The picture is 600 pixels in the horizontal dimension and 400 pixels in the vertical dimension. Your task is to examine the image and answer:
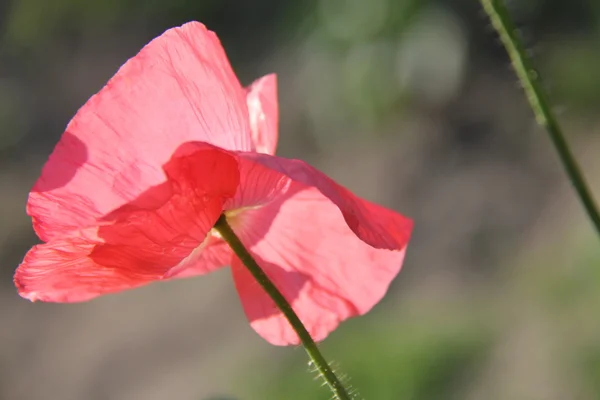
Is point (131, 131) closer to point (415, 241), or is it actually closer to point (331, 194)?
point (331, 194)

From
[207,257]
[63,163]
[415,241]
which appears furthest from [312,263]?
[415,241]

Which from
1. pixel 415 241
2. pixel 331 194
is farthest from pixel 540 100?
pixel 415 241

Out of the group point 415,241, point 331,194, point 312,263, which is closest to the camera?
point 331,194

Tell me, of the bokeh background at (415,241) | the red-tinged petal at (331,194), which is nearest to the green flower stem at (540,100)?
the red-tinged petal at (331,194)

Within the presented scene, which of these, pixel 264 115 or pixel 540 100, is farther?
pixel 264 115

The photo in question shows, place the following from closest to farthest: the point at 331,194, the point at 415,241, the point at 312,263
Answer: the point at 331,194
the point at 312,263
the point at 415,241

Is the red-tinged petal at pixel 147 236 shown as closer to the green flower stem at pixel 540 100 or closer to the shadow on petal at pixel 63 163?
the shadow on petal at pixel 63 163

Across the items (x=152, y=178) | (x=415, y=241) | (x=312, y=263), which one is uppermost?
(x=152, y=178)

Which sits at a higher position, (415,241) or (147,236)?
(147,236)
